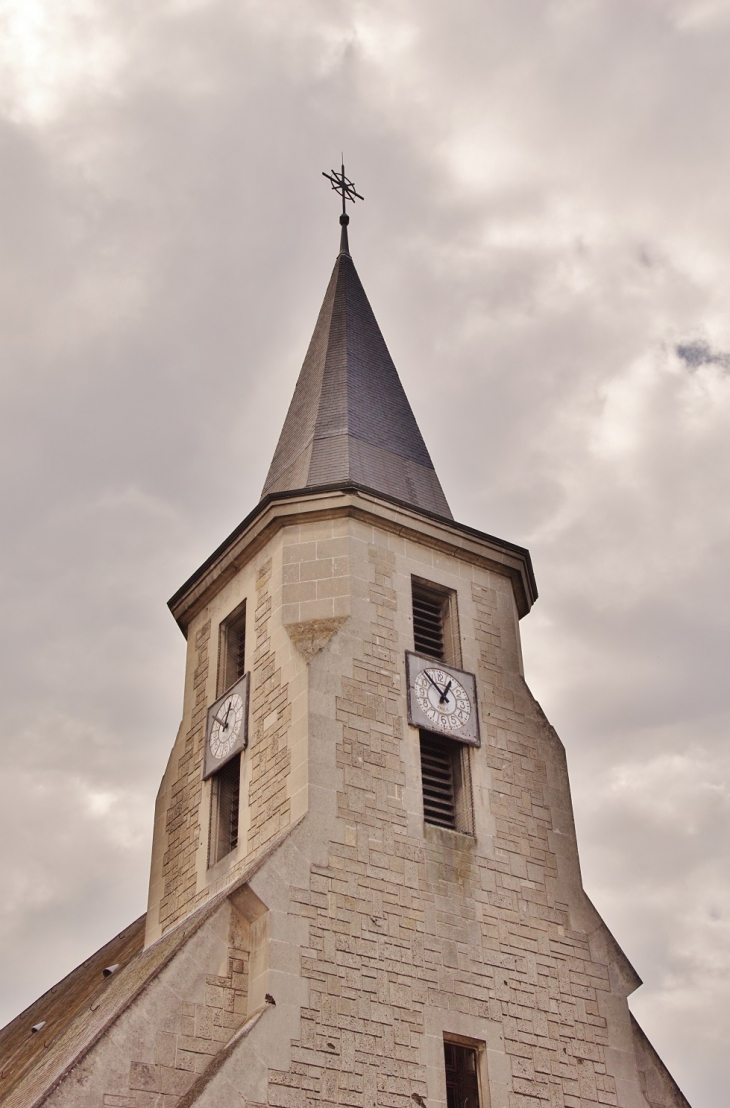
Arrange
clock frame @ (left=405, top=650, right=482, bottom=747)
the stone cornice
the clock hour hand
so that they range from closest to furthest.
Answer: clock frame @ (left=405, top=650, right=482, bottom=747) < the clock hour hand < the stone cornice

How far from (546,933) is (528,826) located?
57.1 inches

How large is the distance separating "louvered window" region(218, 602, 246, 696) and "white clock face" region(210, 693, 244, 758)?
51 cm

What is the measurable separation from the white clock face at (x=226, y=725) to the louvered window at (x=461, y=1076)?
500 cm

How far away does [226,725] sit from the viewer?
18.3 meters

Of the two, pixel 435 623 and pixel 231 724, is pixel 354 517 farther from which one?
pixel 231 724

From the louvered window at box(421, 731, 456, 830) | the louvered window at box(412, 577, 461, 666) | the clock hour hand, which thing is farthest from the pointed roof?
the louvered window at box(421, 731, 456, 830)

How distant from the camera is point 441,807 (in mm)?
17234

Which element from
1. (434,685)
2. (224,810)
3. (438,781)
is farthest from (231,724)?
(438,781)

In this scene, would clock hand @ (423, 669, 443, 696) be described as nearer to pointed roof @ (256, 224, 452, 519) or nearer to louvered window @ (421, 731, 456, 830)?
louvered window @ (421, 731, 456, 830)

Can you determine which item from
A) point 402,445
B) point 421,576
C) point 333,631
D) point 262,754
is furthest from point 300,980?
point 402,445

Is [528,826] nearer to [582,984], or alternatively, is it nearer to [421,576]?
[582,984]

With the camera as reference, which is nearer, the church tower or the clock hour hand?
the church tower

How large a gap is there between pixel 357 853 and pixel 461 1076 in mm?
2767

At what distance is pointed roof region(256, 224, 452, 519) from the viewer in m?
20.2
